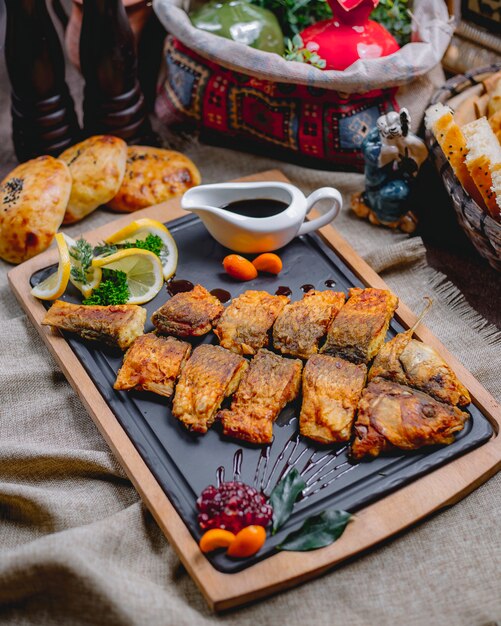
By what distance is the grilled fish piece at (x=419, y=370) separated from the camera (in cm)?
282

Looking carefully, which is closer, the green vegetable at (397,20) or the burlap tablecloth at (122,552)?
the burlap tablecloth at (122,552)

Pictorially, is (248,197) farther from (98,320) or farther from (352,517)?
(352,517)

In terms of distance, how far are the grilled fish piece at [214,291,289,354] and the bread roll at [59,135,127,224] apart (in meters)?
1.12

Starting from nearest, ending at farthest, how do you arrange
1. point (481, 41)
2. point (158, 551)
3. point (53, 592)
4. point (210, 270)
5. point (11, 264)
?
point (53, 592), point (158, 551), point (210, 270), point (11, 264), point (481, 41)

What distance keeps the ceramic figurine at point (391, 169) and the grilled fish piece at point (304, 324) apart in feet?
2.77


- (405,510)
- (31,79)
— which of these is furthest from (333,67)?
(405,510)

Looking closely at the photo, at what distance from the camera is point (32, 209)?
360 cm

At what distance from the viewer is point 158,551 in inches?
105

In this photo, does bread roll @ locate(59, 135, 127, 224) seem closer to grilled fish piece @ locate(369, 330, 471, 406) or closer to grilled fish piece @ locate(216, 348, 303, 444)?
grilled fish piece @ locate(216, 348, 303, 444)

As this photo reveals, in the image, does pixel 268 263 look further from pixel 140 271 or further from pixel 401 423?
pixel 401 423

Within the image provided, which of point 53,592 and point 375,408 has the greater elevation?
point 375,408

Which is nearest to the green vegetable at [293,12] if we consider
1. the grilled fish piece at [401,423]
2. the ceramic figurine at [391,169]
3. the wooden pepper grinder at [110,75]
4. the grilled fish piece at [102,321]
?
the wooden pepper grinder at [110,75]

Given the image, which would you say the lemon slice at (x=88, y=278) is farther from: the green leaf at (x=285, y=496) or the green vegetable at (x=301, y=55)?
the green vegetable at (x=301, y=55)

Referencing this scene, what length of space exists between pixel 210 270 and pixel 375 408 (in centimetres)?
120
